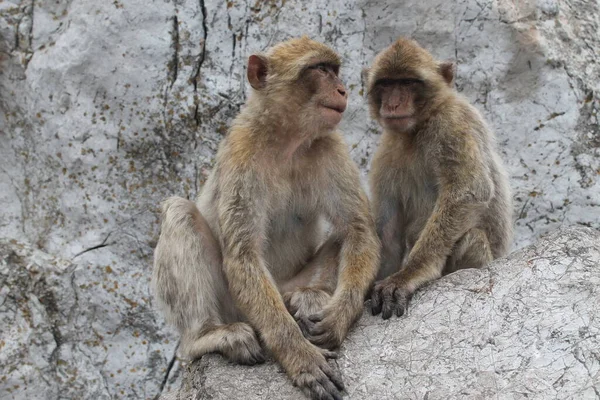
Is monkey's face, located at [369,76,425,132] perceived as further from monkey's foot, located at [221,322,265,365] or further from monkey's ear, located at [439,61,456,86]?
monkey's foot, located at [221,322,265,365]

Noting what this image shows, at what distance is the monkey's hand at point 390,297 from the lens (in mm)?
4465

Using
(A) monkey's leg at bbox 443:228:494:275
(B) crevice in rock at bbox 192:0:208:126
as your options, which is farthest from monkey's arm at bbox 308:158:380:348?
(B) crevice in rock at bbox 192:0:208:126

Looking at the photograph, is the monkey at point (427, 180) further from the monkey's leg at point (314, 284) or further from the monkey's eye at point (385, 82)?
the monkey's leg at point (314, 284)

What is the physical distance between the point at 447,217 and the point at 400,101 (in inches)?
29.2

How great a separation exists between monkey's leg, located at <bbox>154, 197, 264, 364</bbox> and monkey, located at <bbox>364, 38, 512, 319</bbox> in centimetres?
87

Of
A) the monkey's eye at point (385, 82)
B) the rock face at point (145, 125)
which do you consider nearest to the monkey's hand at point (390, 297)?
the monkey's eye at point (385, 82)

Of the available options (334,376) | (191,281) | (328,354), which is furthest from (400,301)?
(191,281)

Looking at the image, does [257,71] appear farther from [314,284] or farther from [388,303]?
[388,303]

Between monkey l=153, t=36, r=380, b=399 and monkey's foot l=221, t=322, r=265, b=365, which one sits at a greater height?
monkey l=153, t=36, r=380, b=399

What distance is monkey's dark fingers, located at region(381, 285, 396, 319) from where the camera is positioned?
14.6ft

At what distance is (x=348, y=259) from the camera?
4.75 meters

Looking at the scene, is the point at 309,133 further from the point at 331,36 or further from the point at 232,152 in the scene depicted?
the point at 331,36

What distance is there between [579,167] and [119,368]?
3.70 metres

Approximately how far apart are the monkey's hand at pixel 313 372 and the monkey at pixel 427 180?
52cm
